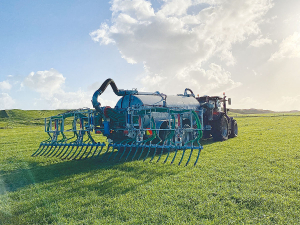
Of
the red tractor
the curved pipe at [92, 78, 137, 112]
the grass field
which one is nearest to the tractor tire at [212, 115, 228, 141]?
the red tractor

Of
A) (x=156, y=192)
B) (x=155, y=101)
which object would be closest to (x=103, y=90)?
(x=155, y=101)

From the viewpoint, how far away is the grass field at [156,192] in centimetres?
445

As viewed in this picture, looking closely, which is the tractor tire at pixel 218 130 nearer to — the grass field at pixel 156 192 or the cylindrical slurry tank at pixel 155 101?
the cylindrical slurry tank at pixel 155 101

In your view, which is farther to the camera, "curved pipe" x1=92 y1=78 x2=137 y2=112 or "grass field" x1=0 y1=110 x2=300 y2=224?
"curved pipe" x1=92 y1=78 x2=137 y2=112

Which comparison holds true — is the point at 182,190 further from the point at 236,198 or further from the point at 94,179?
the point at 94,179

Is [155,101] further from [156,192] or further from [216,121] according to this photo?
[156,192]

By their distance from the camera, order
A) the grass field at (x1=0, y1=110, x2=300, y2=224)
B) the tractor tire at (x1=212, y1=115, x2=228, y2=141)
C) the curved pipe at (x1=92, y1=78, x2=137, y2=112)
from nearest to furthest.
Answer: the grass field at (x1=0, y1=110, x2=300, y2=224) < the curved pipe at (x1=92, y1=78, x2=137, y2=112) < the tractor tire at (x1=212, y1=115, x2=228, y2=141)

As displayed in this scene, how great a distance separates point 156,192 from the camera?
5.57 meters

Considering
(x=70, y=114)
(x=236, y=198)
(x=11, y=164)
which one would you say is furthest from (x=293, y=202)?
(x=11, y=164)

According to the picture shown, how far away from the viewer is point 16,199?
5766 millimetres

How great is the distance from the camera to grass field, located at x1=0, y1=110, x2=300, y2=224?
14.6 ft

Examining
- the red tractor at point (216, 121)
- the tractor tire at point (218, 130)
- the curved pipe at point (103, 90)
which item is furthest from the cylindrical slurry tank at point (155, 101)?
the tractor tire at point (218, 130)

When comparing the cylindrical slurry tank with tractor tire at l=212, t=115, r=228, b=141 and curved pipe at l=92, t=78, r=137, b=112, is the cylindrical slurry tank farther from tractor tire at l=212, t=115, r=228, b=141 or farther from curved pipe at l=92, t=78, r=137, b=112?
tractor tire at l=212, t=115, r=228, b=141

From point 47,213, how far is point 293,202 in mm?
4985
